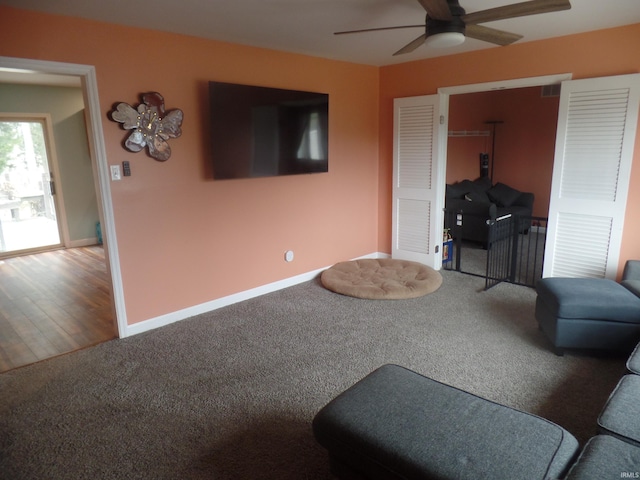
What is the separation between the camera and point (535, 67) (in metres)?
3.86

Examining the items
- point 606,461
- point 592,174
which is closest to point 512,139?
point 592,174

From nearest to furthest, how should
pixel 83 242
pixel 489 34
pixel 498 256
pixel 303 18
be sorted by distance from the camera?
1. pixel 489 34
2. pixel 303 18
3. pixel 498 256
4. pixel 83 242

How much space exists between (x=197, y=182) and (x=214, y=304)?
1.15m

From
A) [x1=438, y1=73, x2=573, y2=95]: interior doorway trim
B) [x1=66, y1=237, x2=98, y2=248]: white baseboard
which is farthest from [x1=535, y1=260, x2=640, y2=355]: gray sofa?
[x1=66, y1=237, x2=98, y2=248]: white baseboard

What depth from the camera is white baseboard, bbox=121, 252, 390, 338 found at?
347 cm

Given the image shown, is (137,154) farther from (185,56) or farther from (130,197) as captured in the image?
(185,56)

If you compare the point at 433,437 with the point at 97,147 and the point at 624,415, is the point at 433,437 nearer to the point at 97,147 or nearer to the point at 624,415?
the point at 624,415

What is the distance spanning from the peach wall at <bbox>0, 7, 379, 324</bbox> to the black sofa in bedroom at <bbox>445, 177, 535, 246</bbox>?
6.00 feet

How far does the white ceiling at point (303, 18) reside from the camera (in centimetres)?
270

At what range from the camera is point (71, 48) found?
2.88m

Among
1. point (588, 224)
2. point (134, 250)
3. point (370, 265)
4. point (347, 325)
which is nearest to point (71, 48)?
point (134, 250)

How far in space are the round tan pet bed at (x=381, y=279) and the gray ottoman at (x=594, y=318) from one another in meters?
1.40

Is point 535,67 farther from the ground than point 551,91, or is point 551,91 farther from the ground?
point 551,91

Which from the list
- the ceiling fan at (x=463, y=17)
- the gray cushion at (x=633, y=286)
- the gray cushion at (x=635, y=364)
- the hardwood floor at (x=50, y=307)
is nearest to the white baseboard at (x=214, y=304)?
the hardwood floor at (x=50, y=307)
